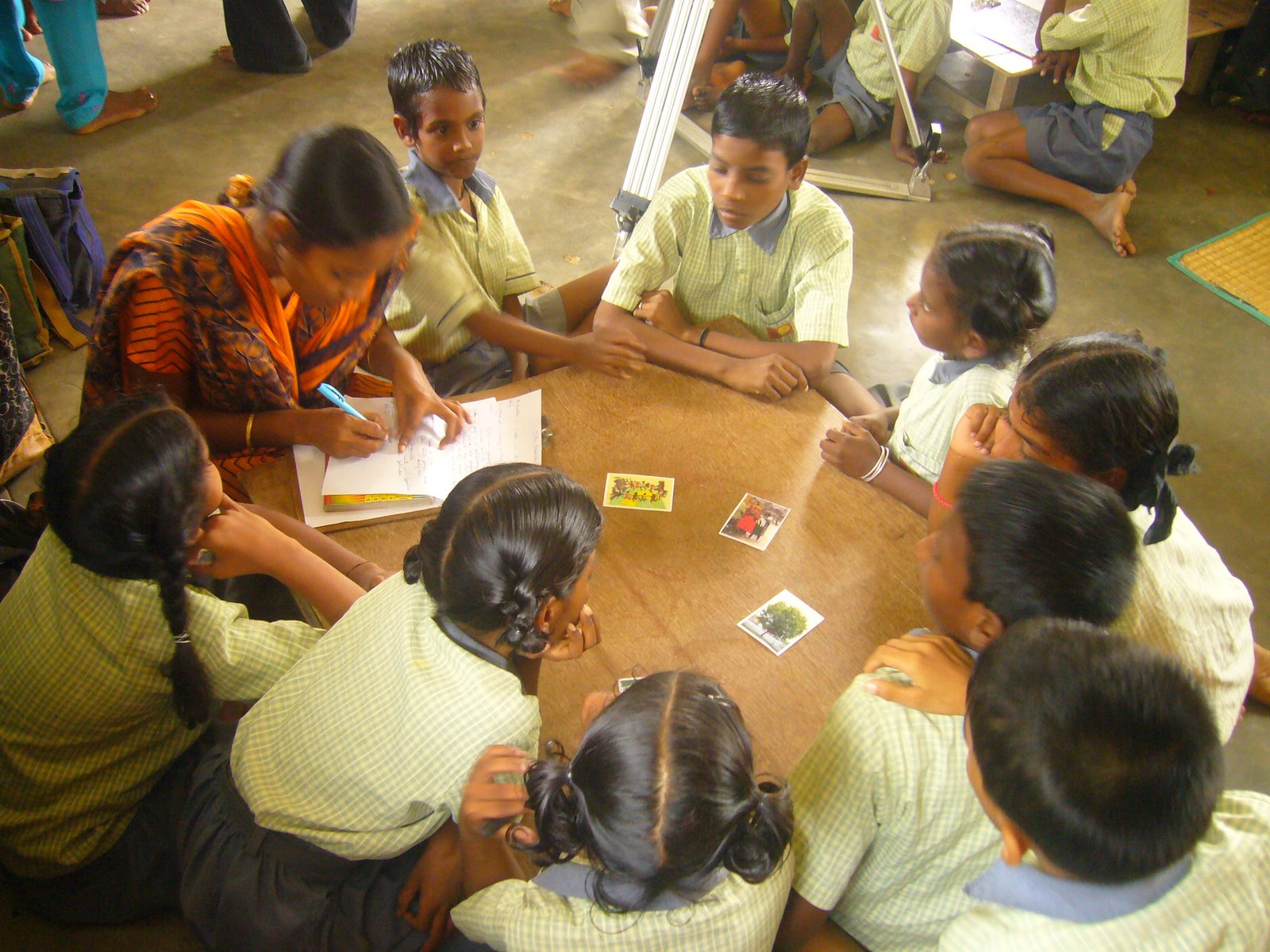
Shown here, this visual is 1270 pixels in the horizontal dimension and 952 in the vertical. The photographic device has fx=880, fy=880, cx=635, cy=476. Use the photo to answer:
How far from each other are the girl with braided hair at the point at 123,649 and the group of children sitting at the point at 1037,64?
8.16 feet

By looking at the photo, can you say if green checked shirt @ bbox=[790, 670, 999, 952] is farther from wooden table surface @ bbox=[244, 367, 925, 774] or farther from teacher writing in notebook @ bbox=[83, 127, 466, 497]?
teacher writing in notebook @ bbox=[83, 127, 466, 497]

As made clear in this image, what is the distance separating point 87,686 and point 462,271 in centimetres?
139

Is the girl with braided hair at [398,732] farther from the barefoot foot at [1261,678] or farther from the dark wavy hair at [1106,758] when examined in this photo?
the barefoot foot at [1261,678]

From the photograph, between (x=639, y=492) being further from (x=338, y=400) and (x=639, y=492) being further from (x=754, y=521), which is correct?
(x=338, y=400)

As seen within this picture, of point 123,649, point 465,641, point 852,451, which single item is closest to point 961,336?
point 852,451

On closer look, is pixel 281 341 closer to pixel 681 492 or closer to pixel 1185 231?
pixel 681 492

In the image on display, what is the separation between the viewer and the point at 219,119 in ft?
14.5

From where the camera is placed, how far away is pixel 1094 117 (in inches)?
157

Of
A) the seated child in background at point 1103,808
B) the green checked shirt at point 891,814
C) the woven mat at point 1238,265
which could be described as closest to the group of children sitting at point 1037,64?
the woven mat at point 1238,265

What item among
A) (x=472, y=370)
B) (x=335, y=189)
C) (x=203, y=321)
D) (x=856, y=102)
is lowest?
(x=472, y=370)

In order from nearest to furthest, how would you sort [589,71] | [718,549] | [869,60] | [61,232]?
[718,549] → [61,232] → [589,71] → [869,60]

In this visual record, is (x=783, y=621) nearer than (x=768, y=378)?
Yes

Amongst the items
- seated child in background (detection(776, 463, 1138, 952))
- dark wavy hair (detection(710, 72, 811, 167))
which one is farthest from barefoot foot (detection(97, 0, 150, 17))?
seated child in background (detection(776, 463, 1138, 952))

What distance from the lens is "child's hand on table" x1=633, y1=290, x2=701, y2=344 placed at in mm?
2230
